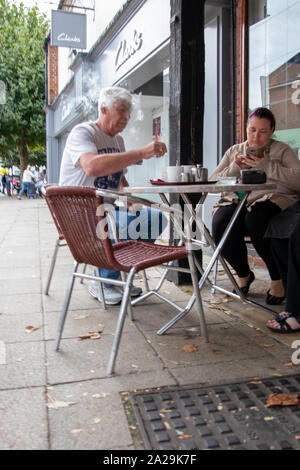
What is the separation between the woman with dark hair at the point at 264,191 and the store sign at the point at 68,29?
36.5ft

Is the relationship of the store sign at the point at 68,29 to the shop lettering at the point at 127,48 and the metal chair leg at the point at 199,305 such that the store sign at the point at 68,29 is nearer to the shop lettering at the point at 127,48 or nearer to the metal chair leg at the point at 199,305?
the shop lettering at the point at 127,48

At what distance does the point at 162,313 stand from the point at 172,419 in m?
1.57

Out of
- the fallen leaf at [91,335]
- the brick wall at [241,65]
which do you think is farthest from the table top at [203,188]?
the brick wall at [241,65]

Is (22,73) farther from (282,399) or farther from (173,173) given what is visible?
(282,399)

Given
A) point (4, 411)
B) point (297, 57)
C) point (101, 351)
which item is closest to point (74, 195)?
point (101, 351)

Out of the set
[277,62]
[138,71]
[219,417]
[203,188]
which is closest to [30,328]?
[203,188]

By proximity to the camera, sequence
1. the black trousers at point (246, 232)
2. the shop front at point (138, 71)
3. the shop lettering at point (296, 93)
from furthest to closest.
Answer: the shop front at point (138, 71), the shop lettering at point (296, 93), the black trousers at point (246, 232)

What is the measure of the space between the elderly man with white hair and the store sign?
10.8 metres

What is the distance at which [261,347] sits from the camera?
286 cm

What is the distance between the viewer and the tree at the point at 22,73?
25.5 m

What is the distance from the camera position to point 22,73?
25.6 m

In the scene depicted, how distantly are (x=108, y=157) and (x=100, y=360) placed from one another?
128 centimetres

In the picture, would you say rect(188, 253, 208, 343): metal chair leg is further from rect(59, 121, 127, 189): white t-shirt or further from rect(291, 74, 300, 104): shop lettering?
rect(291, 74, 300, 104): shop lettering

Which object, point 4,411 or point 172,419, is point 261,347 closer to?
point 172,419
